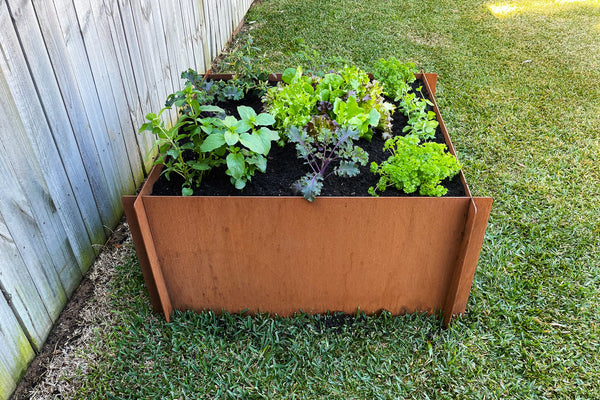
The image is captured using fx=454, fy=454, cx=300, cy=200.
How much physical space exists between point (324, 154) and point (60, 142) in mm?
1144

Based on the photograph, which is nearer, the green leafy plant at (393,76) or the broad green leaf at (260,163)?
the broad green leaf at (260,163)

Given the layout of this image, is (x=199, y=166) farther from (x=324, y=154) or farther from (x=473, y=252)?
(x=473, y=252)

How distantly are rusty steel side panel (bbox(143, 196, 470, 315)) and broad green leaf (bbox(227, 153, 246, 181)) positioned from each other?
0.11 meters

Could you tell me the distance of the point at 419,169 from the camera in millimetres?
1874

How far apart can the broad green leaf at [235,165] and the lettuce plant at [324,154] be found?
0.74 feet

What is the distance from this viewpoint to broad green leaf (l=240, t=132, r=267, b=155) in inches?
70.3

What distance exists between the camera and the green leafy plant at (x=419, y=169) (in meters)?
1.88

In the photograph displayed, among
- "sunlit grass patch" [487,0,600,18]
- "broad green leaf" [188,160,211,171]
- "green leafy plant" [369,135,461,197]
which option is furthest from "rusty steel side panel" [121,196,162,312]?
"sunlit grass patch" [487,0,600,18]

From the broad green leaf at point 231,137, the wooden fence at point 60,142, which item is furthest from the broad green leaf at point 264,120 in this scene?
the wooden fence at point 60,142

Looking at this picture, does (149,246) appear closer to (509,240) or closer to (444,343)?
(444,343)

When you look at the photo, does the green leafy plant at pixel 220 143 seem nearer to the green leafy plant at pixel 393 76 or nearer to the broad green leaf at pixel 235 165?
the broad green leaf at pixel 235 165

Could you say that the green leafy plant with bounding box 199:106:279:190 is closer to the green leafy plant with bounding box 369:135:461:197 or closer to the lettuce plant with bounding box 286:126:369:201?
the lettuce plant with bounding box 286:126:369:201

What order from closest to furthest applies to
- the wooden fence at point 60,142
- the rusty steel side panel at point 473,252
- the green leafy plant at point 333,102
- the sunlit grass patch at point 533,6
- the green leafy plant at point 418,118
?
the wooden fence at point 60,142
the rusty steel side panel at point 473,252
the green leafy plant at point 333,102
the green leafy plant at point 418,118
the sunlit grass patch at point 533,6

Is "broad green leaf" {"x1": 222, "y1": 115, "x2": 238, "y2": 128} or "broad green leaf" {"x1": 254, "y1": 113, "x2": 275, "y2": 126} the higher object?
"broad green leaf" {"x1": 222, "y1": 115, "x2": 238, "y2": 128}
